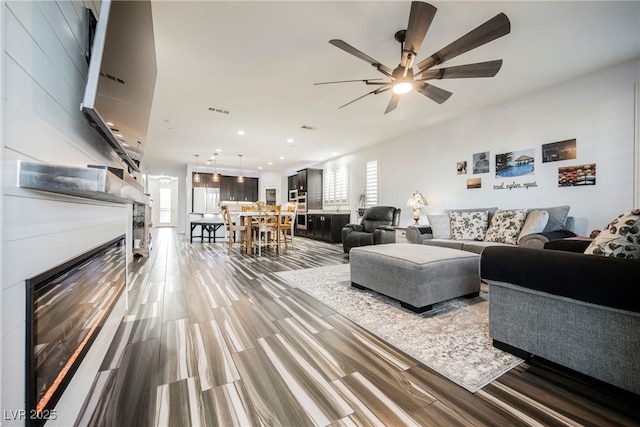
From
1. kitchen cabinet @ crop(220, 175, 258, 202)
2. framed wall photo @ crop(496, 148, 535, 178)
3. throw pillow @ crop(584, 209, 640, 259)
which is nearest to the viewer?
throw pillow @ crop(584, 209, 640, 259)

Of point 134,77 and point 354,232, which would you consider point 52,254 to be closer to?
point 134,77

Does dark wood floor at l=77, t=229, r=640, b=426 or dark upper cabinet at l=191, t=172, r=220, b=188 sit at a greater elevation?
dark upper cabinet at l=191, t=172, r=220, b=188

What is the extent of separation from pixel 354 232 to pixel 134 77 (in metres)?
4.09

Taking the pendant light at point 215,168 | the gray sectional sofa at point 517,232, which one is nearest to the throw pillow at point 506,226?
the gray sectional sofa at point 517,232

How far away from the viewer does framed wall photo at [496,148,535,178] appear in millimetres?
3594

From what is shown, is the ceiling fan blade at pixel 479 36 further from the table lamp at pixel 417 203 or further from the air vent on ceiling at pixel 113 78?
the table lamp at pixel 417 203

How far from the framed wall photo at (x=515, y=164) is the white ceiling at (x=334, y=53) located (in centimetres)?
86

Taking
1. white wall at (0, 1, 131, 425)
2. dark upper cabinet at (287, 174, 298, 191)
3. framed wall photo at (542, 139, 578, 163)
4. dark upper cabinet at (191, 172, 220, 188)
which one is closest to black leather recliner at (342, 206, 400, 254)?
framed wall photo at (542, 139, 578, 163)

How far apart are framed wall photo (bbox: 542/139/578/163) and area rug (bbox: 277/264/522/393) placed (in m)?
2.09

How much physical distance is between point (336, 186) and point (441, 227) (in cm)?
413

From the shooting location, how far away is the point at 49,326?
101 cm

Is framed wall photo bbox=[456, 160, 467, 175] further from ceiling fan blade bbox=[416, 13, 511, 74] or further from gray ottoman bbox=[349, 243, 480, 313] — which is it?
ceiling fan blade bbox=[416, 13, 511, 74]

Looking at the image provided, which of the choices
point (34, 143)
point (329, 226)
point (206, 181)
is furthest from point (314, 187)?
point (34, 143)

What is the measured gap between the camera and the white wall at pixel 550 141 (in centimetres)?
285
